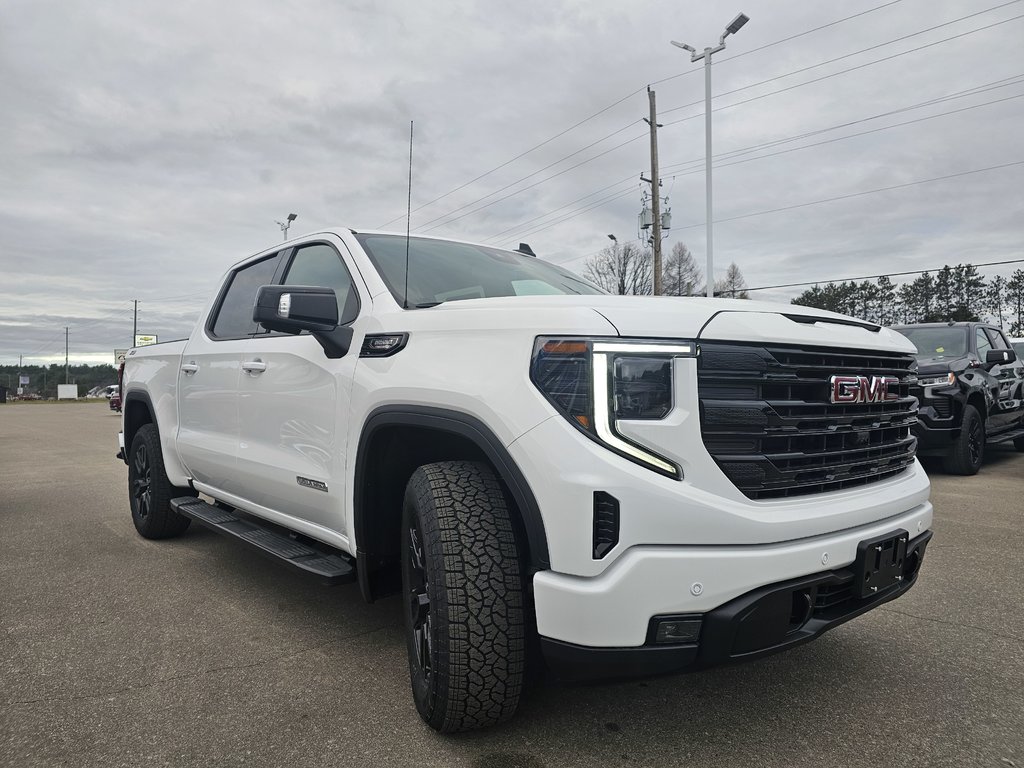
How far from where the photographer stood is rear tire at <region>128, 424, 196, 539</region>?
189 inches

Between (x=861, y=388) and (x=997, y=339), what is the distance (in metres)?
8.16

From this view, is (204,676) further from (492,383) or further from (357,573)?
(492,383)

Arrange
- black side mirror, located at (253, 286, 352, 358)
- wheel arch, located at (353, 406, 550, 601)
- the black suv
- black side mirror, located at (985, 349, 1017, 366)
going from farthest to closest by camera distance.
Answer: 1. black side mirror, located at (985, 349, 1017, 366)
2. the black suv
3. black side mirror, located at (253, 286, 352, 358)
4. wheel arch, located at (353, 406, 550, 601)

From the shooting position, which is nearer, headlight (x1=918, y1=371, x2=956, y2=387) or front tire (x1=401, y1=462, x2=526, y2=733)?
front tire (x1=401, y1=462, x2=526, y2=733)

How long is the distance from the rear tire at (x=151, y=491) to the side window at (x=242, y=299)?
1045 mm


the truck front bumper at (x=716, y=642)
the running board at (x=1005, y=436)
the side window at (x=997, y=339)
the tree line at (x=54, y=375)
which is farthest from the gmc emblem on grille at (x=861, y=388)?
the tree line at (x=54, y=375)

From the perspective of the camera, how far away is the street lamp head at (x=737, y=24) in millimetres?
17750

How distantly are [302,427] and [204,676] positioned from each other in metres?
1.03

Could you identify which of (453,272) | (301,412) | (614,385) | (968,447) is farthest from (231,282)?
(968,447)

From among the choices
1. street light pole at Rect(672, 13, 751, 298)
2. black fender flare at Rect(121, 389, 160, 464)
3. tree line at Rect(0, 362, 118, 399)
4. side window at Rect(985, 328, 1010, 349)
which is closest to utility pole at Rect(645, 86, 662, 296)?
street light pole at Rect(672, 13, 751, 298)

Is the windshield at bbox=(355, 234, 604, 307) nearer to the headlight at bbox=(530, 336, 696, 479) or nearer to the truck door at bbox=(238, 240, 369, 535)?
the truck door at bbox=(238, 240, 369, 535)

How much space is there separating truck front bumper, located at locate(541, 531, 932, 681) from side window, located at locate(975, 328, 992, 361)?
7.63 metres

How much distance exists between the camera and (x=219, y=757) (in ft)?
7.13

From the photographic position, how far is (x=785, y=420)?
207cm
